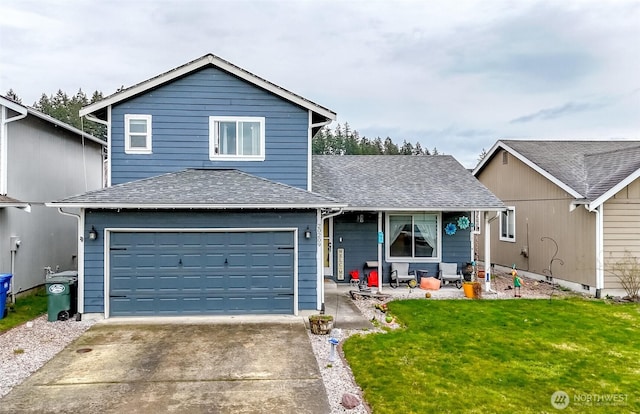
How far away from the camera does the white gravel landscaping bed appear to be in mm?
5703

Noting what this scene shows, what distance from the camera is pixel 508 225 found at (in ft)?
50.4

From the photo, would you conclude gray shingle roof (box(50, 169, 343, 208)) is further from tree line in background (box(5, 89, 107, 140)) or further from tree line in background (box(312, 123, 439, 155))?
tree line in background (box(312, 123, 439, 155))

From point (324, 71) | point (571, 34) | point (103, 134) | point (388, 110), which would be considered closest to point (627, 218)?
point (571, 34)

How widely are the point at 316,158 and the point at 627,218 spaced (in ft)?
33.1

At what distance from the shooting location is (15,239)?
1038 cm

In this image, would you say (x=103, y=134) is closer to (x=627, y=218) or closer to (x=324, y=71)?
(x=324, y=71)

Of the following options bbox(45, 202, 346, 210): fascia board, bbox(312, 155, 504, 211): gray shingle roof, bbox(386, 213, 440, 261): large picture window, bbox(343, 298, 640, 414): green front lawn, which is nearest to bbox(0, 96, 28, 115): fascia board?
bbox(45, 202, 346, 210): fascia board

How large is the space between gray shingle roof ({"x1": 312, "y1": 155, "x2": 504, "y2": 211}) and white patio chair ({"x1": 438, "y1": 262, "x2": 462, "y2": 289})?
1959 mm

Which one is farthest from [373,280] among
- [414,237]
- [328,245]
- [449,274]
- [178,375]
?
[178,375]

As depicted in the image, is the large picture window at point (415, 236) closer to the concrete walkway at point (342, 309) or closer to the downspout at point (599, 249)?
the concrete walkway at point (342, 309)

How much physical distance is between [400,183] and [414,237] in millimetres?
1952

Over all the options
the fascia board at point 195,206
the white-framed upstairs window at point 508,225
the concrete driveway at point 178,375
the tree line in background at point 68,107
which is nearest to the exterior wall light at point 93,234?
the fascia board at point 195,206

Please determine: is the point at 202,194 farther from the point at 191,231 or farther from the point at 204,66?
the point at 204,66

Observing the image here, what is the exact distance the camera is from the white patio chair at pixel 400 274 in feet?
39.5
